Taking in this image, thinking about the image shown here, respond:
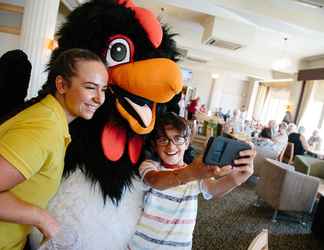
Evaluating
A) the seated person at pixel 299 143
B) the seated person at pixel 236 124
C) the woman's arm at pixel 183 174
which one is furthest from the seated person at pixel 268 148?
the woman's arm at pixel 183 174

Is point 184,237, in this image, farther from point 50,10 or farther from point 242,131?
point 242,131

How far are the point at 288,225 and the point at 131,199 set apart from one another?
10.1 ft

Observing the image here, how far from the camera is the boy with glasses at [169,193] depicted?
94cm

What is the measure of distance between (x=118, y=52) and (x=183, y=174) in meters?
0.42

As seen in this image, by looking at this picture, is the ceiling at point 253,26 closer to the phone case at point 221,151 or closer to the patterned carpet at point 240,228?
the phone case at point 221,151

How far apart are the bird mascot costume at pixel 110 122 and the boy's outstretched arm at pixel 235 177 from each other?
0.89 ft

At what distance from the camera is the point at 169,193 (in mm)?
970

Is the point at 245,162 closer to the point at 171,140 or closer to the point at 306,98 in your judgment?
the point at 171,140

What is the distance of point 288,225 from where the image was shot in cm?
342

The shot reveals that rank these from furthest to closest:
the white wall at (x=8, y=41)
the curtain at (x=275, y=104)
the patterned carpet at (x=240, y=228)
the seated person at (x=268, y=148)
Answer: the curtain at (x=275, y=104), the seated person at (x=268, y=148), the white wall at (x=8, y=41), the patterned carpet at (x=240, y=228)

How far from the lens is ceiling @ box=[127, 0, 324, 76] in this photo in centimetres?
398

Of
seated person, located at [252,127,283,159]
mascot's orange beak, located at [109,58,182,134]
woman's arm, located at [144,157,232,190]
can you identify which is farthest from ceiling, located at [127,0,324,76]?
seated person, located at [252,127,283,159]

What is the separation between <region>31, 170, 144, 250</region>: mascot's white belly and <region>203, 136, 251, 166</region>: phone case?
13.3 inches

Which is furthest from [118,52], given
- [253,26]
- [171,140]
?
[253,26]
